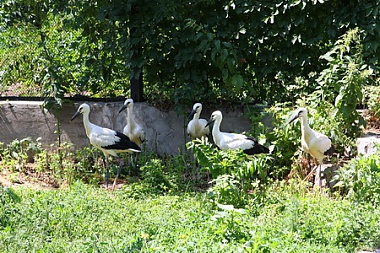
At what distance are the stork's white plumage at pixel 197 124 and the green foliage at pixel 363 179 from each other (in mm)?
2317

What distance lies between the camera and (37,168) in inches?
364

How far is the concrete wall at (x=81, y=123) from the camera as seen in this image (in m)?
9.66

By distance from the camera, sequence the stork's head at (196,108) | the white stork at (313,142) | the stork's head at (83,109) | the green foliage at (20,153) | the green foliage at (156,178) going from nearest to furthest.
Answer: the white stork at (313,142)
the green foliage at (156,178)
the stork's head at (196,108)
the stork's head at (83,109)
the green foliage at (20,153)

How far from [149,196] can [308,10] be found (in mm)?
3125

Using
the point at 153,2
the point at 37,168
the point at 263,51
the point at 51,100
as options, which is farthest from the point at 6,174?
the point at 263,51

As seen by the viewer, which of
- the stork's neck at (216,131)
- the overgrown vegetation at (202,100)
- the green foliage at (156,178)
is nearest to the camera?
the overgrown vegetation at (202,100)

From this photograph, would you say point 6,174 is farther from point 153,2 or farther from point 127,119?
point 153,2

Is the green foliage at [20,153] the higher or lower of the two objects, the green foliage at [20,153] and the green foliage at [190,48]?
the lower

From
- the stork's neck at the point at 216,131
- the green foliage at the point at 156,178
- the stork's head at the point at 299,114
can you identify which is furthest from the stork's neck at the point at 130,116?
the stork's head at the point at 299,114

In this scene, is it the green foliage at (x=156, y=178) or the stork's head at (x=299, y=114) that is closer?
the stork's head at (x=299, y=114)

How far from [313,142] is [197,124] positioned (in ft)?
5.90

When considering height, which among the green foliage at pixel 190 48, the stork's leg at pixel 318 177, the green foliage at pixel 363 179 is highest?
the green foliage at pixel 190 48

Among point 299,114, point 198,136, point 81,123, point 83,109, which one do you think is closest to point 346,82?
point 299,114

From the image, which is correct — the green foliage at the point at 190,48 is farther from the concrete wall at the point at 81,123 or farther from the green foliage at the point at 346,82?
the concrete wall at the point at 81,123
